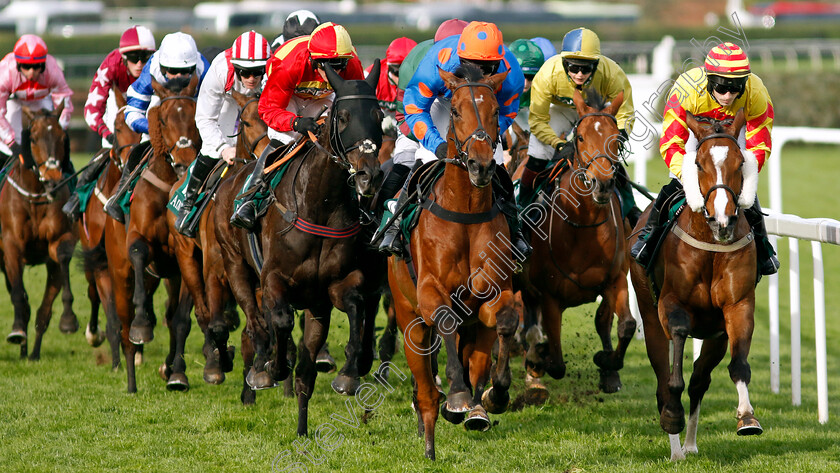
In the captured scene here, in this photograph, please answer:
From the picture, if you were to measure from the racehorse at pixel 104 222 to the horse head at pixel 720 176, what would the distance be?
506 cm

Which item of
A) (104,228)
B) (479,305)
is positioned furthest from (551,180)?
(104,228)

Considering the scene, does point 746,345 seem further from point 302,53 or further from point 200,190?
point 200,190

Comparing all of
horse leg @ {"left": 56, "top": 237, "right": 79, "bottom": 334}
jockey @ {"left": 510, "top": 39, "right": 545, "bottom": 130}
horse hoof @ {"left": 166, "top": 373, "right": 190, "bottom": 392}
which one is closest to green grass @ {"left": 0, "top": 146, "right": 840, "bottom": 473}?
horse hoof @ {"left": 166, "top": 373, "right": 190, "bottom": 392}

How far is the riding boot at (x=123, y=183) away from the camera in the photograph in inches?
326

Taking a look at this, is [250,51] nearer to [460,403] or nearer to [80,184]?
[80,184]

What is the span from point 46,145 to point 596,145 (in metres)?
5.32

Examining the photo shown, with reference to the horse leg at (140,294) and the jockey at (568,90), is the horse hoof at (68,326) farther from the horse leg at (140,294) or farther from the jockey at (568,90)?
the jockey at (568,90)

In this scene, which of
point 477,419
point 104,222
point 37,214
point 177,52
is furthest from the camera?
point 37,214

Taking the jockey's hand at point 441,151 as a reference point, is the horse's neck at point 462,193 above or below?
below

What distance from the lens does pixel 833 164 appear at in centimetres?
2203

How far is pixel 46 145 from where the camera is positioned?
9.39 metres

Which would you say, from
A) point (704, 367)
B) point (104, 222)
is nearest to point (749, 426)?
point (704, 367)

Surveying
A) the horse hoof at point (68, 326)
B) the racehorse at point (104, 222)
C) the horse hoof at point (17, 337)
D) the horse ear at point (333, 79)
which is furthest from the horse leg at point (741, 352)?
the horse hoof at point (68, 326)

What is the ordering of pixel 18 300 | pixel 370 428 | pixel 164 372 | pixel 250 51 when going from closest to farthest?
pixel 370 428 < pixel 250 51 < pixel 164 372 < pixel 18 300
